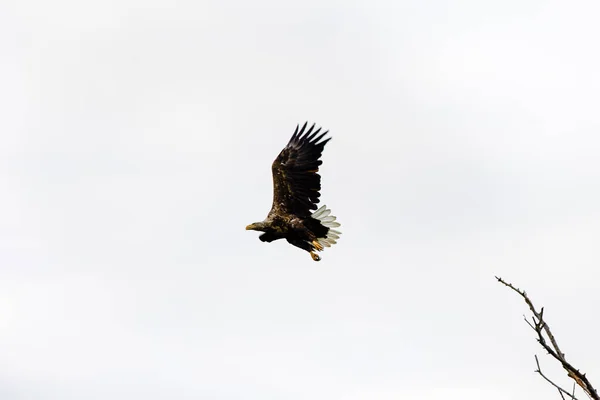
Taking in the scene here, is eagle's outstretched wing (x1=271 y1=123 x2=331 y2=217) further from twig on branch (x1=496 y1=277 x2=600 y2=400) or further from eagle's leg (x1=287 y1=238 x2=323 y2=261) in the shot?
twig on branch (x1=496 y1=277 x2=600 y2=400)

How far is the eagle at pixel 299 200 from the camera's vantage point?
1585 cm

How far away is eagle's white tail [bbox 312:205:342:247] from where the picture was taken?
15.9m

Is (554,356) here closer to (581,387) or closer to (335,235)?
(581,387)

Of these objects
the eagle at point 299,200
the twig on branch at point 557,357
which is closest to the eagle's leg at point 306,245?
the eagle at point 299,200

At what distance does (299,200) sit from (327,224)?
2.30ft

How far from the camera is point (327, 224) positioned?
52.5ft

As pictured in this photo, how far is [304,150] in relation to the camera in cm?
1612

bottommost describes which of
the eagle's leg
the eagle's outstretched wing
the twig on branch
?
the twig on branch

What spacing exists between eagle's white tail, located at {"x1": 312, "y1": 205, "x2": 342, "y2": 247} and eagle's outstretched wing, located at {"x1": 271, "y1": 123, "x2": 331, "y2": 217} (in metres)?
0.19

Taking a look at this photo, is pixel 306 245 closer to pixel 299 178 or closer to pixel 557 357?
pixel 299 178

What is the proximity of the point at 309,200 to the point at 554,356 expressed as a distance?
41.5 feet

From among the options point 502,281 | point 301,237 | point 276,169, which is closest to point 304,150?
point 276,169

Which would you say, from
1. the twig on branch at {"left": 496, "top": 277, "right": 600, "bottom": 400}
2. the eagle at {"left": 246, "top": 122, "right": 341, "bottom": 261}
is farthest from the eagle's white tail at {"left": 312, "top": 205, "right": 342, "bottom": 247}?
the twig on branch at {"left": 496, "top": 277, "right": 600, "bottom": 400}

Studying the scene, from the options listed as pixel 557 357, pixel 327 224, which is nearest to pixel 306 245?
pixel 327 224
